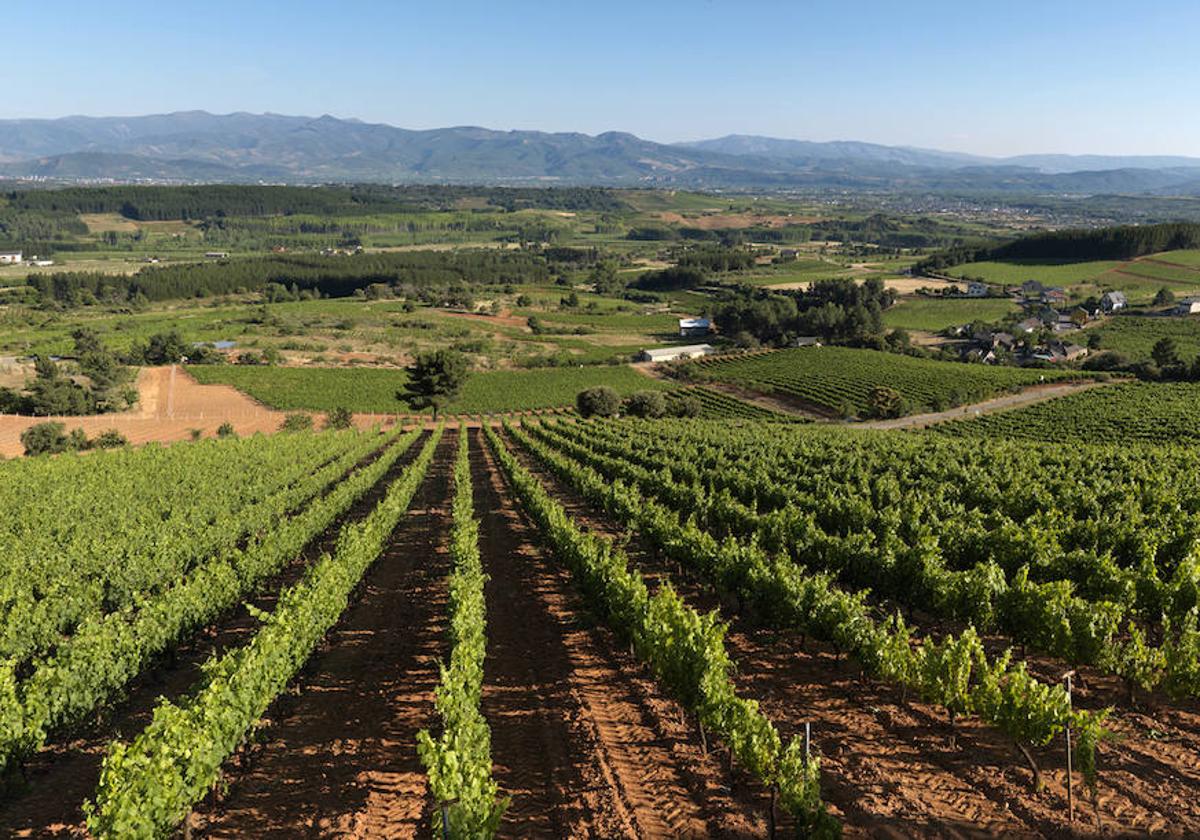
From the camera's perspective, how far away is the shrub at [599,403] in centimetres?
8638

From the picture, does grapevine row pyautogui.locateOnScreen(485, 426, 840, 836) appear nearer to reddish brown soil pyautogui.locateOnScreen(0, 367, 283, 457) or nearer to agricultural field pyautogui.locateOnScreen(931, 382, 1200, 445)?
agricultural field pyautogui.locateOnScreen(931, 382, 1200, 445)

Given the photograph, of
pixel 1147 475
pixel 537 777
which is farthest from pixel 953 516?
pixel 537 777

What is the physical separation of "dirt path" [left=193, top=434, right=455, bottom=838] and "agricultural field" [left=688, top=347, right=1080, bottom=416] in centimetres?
7727

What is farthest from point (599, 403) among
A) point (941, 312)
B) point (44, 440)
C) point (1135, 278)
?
point (1135, 278)

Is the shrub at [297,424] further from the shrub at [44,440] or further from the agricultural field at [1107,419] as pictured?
the agricultural field at [1107,419]

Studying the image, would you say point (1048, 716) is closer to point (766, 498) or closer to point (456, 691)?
point (456, 691)

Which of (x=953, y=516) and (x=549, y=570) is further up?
(x=953, y=516)

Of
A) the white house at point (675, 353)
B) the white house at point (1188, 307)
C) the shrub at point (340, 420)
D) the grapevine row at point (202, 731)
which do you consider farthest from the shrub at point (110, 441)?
the white house at point (1188, 307)

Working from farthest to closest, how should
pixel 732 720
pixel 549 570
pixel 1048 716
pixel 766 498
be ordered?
pixel 766 498
pixel 549 570
pixel 732 720
pixel 1048 716

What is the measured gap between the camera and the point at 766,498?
119 feet

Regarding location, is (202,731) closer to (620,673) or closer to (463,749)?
(463,749)

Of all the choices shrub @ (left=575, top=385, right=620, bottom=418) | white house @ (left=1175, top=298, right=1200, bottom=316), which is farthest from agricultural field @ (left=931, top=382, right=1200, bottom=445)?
white house @ (left=1175, top=298, right=1200, bottom=316)

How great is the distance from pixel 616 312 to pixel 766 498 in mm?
158269

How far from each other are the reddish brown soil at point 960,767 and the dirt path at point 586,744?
101 inches
